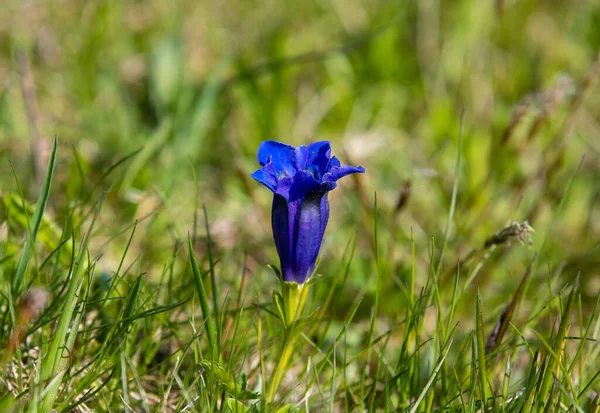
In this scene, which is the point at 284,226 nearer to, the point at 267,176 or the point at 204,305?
the point at 267,176

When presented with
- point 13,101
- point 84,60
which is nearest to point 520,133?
point 84,60

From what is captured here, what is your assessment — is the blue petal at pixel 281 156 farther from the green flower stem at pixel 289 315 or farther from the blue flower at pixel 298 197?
the green flower stem at pixel 289 315

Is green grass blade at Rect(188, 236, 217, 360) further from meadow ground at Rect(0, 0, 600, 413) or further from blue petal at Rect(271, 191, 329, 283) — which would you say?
blue petal at Rect(271, 191, 329, 283)

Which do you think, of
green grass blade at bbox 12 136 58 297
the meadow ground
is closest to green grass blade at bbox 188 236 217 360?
the meadow ground

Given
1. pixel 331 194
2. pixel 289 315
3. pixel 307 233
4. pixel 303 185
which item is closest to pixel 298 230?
pixel 307 233

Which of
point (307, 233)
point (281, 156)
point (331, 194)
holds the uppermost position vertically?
point (331, 194)

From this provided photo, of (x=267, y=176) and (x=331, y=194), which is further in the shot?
(x=331, y=194)
